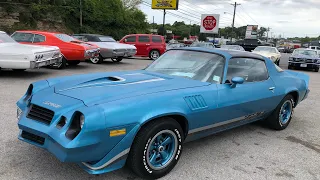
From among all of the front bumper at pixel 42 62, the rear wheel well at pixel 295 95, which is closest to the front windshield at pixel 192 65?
the rear wheel well at pixel 295 95

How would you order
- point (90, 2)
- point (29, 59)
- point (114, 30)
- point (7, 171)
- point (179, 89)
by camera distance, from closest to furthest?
point (7, 171), point (179, 89), point (29, 59), point (90, 2), point (114, 30)

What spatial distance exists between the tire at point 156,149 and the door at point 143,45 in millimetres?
15399

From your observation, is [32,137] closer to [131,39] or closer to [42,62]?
[42,62]

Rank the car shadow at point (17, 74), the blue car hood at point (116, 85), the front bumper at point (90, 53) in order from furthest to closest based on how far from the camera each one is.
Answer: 1. the front bumper at point (90, 53)
2. the car shadow at point (17, 74)
3. the blue car hood at point (116, 85)

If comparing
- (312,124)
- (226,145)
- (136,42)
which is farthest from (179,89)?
(136,42)

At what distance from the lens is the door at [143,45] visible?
720 inches

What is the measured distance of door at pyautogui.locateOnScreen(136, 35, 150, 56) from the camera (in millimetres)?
18297

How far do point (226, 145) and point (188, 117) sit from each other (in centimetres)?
123

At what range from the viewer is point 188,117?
3.27 metres

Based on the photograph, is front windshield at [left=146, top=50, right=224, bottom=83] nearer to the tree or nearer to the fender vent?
the fender vent

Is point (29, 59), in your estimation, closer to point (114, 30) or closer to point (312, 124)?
point (312, 124)

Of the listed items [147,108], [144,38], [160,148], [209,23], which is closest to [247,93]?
[160,148]

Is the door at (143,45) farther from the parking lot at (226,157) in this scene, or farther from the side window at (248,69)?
the side window at (248,69)

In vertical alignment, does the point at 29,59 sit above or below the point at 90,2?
below
